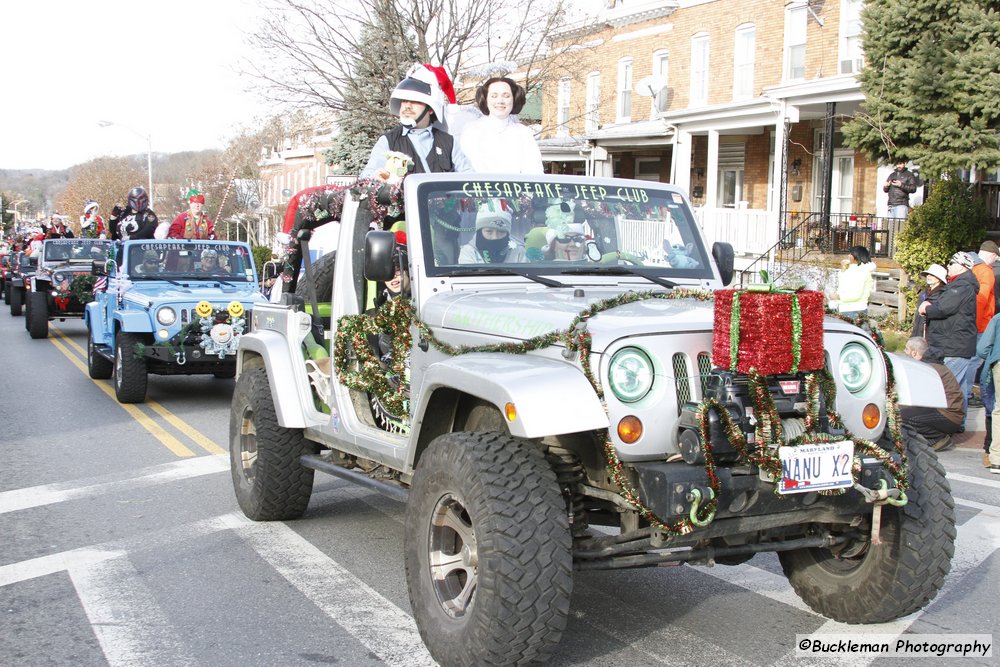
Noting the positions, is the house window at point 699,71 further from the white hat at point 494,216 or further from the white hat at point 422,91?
the white hat at point 494,216

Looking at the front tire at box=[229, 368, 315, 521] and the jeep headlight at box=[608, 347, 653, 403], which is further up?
the jeep headlight at box=[608, 347, 653, 403]

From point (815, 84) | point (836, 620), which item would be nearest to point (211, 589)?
point (836, 620)

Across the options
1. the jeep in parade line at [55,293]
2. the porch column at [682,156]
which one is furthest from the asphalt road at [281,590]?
the porch column at [682,156]

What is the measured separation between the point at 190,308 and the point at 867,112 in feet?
36.8

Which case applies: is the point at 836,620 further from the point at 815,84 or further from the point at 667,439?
the point at 815,84

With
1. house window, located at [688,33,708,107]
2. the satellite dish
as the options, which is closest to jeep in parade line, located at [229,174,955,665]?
house window, located at [688,33,708,107]

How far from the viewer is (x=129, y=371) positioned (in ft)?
38.2

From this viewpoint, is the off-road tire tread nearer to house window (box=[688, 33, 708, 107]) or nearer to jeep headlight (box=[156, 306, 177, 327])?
jeep headlight (box=[156, 306, 177, 327])

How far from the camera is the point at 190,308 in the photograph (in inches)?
464

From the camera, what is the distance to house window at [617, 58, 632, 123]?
31172 mm

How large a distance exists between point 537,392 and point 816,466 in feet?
3.45

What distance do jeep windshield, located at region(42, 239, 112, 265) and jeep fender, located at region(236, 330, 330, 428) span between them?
1578cm

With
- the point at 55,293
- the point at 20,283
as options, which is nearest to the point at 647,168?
the point at 20,283

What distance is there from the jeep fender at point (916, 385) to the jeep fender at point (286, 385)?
3.00 meters
